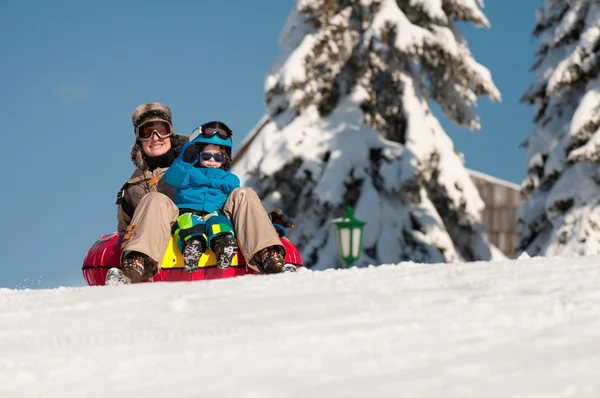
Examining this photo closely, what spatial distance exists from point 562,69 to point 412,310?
43.1ft

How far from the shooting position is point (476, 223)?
57.4 ft

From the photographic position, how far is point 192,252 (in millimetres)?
6465

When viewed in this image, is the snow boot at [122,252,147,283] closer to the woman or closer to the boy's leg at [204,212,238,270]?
the woman

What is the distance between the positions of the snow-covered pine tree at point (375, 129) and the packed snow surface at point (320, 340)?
1231 cm

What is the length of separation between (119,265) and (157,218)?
675 millimetres

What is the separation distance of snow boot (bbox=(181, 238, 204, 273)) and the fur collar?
1.23 meters

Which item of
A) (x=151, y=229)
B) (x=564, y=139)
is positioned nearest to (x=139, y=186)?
(x=151, y=229)

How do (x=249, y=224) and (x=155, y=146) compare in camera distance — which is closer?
(x=249, y=224)

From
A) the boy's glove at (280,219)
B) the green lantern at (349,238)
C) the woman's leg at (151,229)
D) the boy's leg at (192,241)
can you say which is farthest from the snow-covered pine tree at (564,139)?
the woman's leg at (151,229)

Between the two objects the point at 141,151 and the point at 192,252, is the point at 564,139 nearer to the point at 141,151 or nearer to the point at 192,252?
the point at 141,151

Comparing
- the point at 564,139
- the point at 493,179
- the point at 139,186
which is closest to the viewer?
the point at 139,186

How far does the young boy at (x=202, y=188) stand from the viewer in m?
6.48

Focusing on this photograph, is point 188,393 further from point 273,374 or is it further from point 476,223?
point 476,223

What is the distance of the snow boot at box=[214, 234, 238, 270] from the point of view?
641cm
